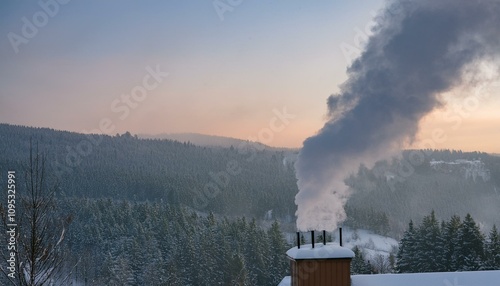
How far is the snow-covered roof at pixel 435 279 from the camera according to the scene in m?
17.6

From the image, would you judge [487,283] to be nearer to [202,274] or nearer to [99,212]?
[202,274]

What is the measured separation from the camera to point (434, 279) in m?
18.0

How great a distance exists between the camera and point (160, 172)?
131 meters

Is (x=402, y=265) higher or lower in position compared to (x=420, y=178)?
lower

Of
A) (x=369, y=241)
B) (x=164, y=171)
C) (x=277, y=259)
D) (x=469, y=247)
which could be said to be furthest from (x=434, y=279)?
(x=164, y=171)

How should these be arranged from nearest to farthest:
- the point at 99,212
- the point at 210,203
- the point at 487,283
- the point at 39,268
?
the point at 39,268 → the point at 487,283 → the point at 99,212 → the point at 210,203

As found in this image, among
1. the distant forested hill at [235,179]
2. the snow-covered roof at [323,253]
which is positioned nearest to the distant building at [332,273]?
the snow-covered roof at [323,253]

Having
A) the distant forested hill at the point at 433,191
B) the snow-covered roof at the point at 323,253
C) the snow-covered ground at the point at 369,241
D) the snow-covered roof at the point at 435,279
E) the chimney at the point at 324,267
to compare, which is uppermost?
the distant forested hill at the point at 433,191

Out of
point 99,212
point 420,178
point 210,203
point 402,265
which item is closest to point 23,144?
point 210,203

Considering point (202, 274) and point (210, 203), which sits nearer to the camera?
point (202, 274)

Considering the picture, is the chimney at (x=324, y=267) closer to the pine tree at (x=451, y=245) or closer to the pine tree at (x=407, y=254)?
the pine tree at (x=451, y=245)

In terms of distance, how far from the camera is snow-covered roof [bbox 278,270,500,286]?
17.6 metres

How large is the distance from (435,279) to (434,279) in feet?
0.12

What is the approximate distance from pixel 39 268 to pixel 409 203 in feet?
441
